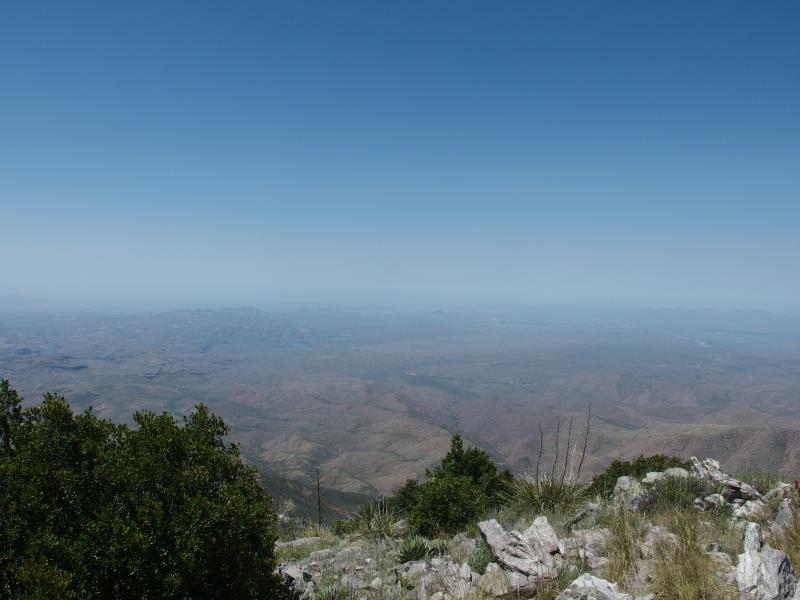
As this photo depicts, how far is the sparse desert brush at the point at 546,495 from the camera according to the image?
30.9ft

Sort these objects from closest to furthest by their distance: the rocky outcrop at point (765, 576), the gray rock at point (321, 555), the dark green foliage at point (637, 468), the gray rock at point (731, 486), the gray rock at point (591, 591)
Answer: the rocky outcrop at point (765, 576) < the gray rock at point (591, 591) < the gray rock at point (731, 486) < the gray rock at point (321, 555) < the dark green foliage at point (637, 468)

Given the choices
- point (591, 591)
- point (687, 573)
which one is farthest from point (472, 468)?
point (591, 591)

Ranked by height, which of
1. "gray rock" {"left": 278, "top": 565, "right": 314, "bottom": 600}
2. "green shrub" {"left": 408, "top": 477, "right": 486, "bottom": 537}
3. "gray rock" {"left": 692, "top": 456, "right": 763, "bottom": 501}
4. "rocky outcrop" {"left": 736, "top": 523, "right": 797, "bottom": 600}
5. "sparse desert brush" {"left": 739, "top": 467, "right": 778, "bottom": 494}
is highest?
"rocky outcrop" {"left": 736, "top": 523, "right": 797, "bottom": 600}

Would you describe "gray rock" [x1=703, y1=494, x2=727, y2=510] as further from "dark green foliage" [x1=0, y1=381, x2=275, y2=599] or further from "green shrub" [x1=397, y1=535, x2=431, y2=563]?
"dark green foliage" [x1=0, y1=381, x2=275, y2=599]

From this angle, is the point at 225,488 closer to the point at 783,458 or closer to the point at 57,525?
the point at 57,525

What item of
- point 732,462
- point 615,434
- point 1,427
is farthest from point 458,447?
point 615,434

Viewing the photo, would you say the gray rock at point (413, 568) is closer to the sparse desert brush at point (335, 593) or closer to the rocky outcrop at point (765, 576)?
the sparse desert brush at point (335, 593)

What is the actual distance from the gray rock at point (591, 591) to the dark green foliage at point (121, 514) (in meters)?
4.01

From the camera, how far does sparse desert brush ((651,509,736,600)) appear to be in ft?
14.4

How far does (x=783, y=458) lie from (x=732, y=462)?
9.47 metres

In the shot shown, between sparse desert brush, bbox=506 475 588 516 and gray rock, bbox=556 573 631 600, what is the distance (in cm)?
476

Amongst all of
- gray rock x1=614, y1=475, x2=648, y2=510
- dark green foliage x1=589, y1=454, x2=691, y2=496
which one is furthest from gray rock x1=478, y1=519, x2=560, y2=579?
dark green foliage x1=589, y1=454, x2=691, y2=496

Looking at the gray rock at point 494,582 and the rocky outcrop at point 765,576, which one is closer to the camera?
the rocky outcrop at point 765,576

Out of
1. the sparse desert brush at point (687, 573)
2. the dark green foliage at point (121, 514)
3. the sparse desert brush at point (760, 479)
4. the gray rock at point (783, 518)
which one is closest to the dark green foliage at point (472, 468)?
the sparse desert brush at point (760, 479)
